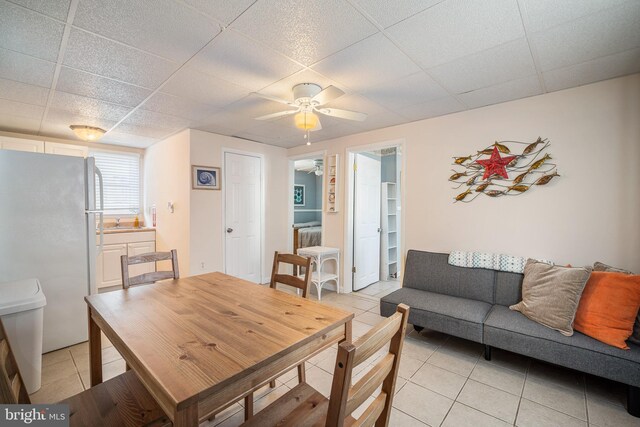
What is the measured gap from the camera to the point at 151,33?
1714mm

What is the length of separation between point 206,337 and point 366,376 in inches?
26.8

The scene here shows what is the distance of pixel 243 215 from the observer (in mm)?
4387

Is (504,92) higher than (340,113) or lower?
higher

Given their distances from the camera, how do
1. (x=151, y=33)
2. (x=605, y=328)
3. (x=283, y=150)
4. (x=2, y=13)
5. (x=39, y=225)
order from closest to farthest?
(x=2, y=13)
(x=151, y=33)
(x=605, y=328)
(x=39, y=225)
(x=283, y=150)

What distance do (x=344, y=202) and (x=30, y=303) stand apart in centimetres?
336

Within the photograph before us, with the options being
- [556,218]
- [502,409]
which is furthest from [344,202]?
[502,409]

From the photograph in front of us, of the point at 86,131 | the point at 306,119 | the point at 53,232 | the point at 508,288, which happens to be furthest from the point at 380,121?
the point at 86,131

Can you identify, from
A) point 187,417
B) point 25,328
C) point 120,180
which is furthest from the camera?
point 120,180

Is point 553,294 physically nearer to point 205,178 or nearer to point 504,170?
point 504,170

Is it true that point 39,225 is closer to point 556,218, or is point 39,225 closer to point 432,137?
point 432,137

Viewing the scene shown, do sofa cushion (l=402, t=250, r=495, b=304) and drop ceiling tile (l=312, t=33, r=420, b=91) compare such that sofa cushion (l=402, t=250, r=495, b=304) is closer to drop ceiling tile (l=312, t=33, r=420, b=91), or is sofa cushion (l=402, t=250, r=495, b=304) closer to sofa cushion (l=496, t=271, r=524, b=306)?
sofa cushion (l=496, t=271, r=524, b=306)

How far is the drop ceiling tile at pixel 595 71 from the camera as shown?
197 cm

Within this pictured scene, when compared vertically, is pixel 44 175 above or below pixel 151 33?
below

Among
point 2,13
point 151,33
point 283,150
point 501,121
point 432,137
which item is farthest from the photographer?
point 283,150
